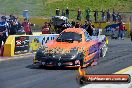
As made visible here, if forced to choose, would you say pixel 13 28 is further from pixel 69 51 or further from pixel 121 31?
pixel 121 31

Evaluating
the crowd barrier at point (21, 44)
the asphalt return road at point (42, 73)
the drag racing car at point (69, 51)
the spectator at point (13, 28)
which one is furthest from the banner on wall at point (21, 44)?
the spectator at point (13, 28)

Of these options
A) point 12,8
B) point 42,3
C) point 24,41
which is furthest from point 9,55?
point 42,3

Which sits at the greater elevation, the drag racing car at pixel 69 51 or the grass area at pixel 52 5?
the grass area at pixel 52 5

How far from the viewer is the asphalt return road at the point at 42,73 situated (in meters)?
12.5

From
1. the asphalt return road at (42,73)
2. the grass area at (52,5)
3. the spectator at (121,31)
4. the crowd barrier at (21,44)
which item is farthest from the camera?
the grass area at (52,5)

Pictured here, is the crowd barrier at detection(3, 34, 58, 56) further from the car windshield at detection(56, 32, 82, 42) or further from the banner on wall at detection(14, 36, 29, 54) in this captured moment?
the car windshield at detection(56, 32, 82, 42)

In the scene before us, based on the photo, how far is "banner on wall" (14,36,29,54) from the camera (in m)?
21.5

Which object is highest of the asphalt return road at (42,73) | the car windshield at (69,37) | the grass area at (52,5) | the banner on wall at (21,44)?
the grass area at (52,5)

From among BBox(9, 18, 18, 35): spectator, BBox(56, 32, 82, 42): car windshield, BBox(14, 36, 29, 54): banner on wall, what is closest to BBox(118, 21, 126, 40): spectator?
BBox(9, 18, 18, 35): spectator

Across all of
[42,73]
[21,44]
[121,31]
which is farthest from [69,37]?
[121,31]

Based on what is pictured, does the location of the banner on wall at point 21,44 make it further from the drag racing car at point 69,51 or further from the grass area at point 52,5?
the grass area at point 52,5

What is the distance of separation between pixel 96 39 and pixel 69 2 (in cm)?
4204

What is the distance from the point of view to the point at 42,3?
60312 millimetres

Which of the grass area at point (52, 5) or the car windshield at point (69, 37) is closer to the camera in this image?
the car windshield at point (69, 37)
